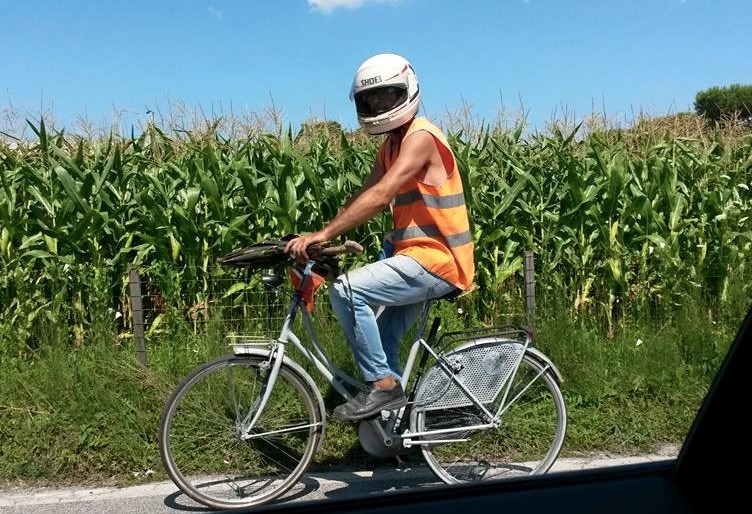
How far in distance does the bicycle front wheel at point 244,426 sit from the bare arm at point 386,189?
2.42 feet

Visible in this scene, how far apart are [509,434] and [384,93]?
2.14 m

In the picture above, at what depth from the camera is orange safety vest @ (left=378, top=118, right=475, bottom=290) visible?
3.81m

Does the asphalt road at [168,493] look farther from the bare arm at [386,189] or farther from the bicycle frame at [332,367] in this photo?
the bare arm at [386,189]

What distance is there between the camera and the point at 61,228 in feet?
20.5

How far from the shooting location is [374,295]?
3818mm

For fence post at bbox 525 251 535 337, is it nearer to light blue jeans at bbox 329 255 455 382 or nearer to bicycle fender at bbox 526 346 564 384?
A: bicycle fender at bbox 526 346 564 384

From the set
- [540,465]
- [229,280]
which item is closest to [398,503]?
[540,465]

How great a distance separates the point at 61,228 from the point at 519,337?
160 inches

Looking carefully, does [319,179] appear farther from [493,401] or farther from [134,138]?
[493,401]

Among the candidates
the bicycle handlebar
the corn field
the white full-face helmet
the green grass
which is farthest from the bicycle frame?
the corn field

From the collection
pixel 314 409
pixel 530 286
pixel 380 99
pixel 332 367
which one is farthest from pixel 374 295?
pixel 530 286

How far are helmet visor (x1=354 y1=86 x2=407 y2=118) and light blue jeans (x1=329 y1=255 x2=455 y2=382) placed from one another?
76 cm

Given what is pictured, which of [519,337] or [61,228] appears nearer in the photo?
[519,337]

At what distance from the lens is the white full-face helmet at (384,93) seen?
3699 mm
